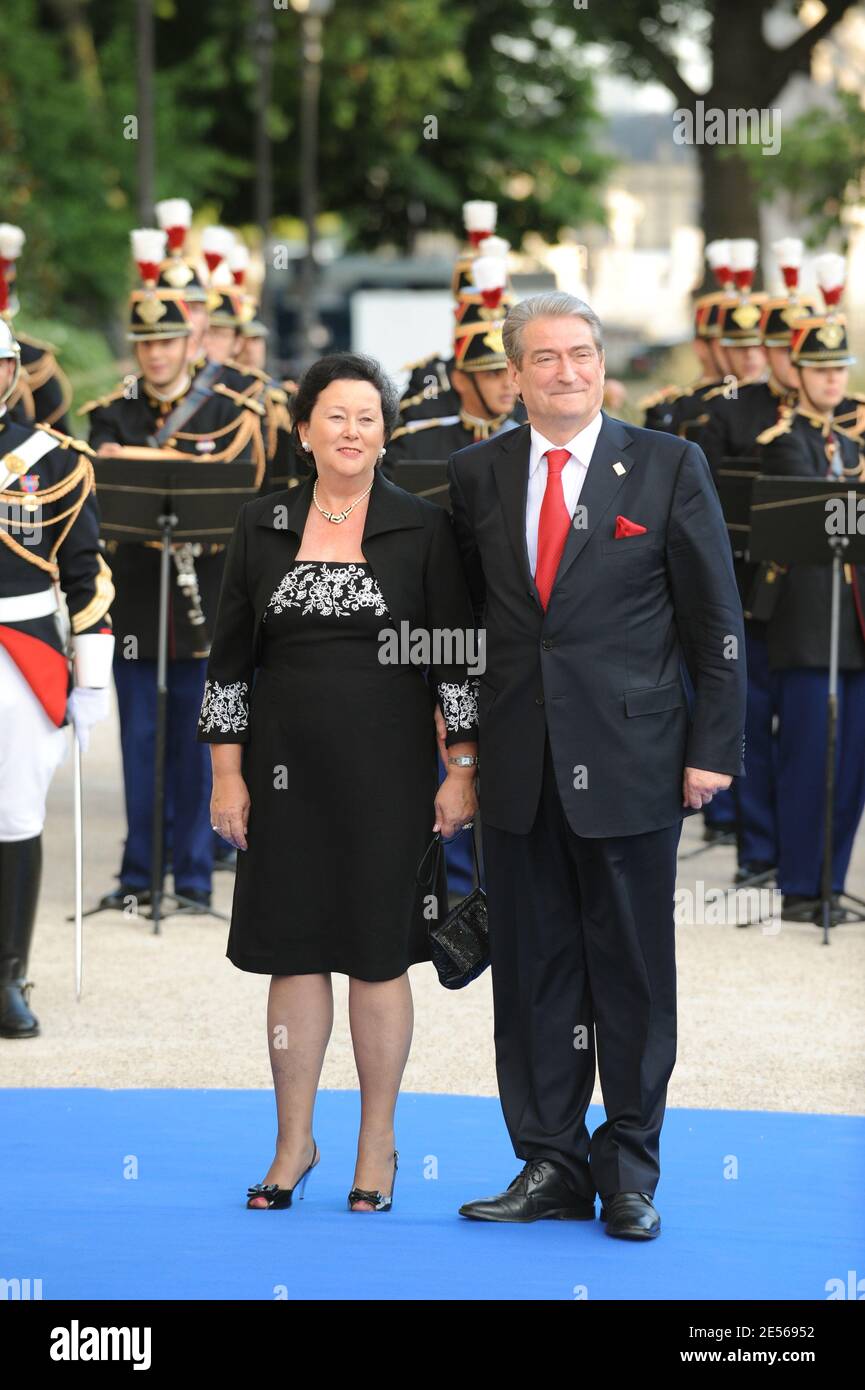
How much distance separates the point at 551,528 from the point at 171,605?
14.1 ft

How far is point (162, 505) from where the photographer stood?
29.6 feet

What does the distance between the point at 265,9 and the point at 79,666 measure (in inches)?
815

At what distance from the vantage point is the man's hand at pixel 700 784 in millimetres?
5320

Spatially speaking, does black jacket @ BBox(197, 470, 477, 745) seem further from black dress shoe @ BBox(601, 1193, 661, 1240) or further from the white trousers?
the white trousers

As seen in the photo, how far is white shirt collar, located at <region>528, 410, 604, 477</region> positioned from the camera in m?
5.41

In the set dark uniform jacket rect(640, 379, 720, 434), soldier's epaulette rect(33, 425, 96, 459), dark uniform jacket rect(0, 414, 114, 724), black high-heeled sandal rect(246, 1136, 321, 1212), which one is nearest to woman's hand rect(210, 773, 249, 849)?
black high-heeled sandal rect(246, 1136, 321, 1212)

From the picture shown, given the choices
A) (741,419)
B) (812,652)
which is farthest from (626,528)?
(741,419)

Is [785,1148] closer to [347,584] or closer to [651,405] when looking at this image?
[347,584]

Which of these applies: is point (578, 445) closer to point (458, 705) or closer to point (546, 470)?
point (546, 470)

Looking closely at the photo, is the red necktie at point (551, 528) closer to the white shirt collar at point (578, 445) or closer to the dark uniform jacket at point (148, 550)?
the white shirt collar at point (578, 445)

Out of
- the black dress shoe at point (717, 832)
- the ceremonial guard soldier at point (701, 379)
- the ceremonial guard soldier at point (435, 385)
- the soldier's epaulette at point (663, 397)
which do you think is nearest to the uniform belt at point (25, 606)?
the ceremonial guard soldier at point (435, 385)

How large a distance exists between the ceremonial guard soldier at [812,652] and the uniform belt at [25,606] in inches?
129

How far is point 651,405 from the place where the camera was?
12102mm
